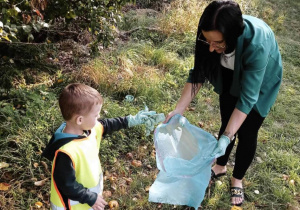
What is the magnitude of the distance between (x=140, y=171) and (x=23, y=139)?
1067mm

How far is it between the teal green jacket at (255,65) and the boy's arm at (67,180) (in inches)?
42.5

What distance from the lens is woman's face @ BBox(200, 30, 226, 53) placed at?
1.71m

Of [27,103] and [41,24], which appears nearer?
[41,24]

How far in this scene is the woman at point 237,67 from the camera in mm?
1703

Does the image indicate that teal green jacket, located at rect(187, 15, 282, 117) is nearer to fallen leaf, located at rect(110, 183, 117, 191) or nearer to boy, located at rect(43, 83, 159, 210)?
boy, located at rect(43, 83, 159, 210)

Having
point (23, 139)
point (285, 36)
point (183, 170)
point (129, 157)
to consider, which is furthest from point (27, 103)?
point (285, 36)

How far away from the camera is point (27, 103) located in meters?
2.95

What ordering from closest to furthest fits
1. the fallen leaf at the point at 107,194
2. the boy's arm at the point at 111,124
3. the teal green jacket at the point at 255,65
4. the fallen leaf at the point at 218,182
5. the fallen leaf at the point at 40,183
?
1. the teal green jacket at the point at 255,65
2. the boy's arm at the point at 111,124
3. the fallen leaf at the point at 40,183
4. the fallen leaf at the point at 107,194
5. the fallen leaf at the point at 218,182

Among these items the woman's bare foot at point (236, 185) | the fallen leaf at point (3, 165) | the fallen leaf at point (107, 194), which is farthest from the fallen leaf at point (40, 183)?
the woman's bare foot at point (236, 185)

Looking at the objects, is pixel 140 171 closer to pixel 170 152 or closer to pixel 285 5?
pixel 170 152

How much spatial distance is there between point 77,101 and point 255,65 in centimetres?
106

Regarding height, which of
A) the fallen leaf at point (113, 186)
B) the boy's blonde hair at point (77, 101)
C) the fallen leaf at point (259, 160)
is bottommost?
the fallen leaf at point (259, 160)

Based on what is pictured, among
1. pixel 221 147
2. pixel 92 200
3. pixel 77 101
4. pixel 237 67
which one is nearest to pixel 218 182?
pixel 221 147

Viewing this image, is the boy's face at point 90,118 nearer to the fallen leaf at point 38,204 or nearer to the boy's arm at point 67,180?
the boy's arm at point 67,180
